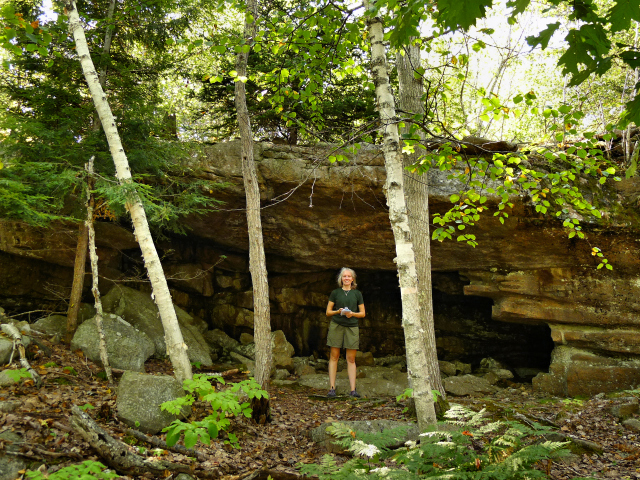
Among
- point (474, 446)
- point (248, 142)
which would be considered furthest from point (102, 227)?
point (474, 446)

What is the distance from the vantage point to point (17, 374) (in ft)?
15.4

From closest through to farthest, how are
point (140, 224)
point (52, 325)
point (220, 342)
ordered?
point (140, 224), point (52, 325), point (220, 342)

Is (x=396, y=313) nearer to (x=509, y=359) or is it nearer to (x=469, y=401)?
(x=509, y=359)

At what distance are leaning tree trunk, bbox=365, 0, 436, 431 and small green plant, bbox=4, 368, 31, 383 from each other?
4465 millimetres

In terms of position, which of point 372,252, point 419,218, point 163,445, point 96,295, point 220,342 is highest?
point 419,218

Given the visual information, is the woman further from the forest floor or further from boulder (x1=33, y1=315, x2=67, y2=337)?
boulder (x1=33, y1=315, x2=67, y2=337)

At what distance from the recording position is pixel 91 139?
653cm

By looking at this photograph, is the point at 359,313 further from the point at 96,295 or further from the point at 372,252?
the point at 96,295

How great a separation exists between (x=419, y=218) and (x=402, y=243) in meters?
2.27

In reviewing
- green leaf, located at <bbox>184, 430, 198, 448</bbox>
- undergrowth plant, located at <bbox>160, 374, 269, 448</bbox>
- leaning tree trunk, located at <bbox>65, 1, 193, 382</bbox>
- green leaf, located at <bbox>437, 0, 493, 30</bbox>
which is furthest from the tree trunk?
green leaf, located at <bbox>437, 0, 493, 30</bbox>

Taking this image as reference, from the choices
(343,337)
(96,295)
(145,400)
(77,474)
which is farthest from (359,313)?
(77,474)

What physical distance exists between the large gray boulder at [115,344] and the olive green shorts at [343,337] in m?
3.39

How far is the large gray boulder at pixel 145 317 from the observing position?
852 cm

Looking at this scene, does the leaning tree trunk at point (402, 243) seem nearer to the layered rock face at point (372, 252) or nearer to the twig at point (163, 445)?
the twig at point (163, 445)
